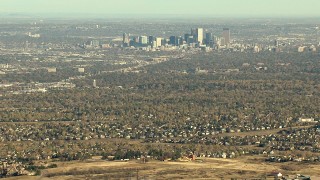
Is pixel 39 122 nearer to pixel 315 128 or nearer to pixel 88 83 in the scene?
pixel 315 128

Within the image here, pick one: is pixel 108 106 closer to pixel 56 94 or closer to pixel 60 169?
pixel 56 94

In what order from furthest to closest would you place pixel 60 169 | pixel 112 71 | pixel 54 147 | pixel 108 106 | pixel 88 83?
pixel 112 71 → pixel 88 83 → pixel 108 106 → pixel 54 147 → pixel 60 169

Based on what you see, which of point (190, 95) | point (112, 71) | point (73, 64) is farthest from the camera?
point (73, 64)

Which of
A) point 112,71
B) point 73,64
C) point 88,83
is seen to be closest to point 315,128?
point 88,83

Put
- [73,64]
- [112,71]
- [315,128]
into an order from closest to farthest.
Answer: [315,128] < [112,71] < [73,64]

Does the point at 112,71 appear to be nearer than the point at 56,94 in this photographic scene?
No

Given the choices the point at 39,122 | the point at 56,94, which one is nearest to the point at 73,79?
the point at 56,94
